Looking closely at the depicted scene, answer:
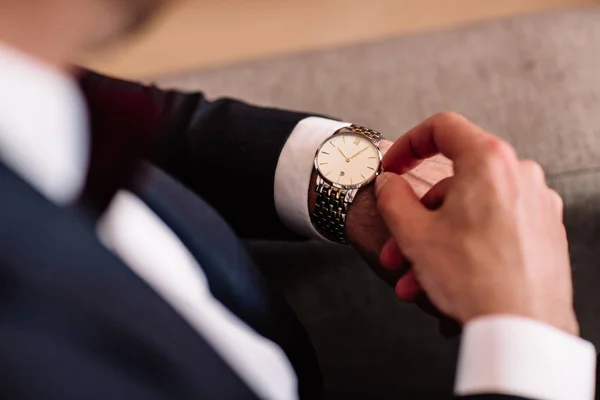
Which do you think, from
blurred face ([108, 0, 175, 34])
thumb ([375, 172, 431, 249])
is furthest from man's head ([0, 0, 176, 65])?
thumb ([375, 172, 431, 249])

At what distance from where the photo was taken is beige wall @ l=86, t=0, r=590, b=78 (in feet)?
4.61

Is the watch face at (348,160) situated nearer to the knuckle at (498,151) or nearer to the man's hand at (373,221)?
the man's hand at (373,221)

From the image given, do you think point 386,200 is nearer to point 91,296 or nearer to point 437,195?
point 437,195

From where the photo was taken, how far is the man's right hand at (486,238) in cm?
40

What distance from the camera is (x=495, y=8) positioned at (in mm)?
1430

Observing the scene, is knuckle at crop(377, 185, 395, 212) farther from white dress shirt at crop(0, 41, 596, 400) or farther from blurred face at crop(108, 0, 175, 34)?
blurred face at crop(108, 0, 175, 34)

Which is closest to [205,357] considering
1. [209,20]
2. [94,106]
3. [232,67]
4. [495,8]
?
[94,106]

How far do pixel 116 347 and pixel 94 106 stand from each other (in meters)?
0.16

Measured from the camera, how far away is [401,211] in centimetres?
46

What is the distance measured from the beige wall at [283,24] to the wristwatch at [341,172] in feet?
2.77

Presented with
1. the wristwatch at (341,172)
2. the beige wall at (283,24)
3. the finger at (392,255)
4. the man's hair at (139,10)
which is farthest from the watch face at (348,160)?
the beige wall at (283,24)

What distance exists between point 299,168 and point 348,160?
56 millimetres

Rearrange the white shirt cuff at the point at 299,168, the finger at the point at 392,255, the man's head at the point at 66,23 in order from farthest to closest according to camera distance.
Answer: the white shirt cuff at the point at 299,168
the finger at the point at 392,255
the man's head at the point at 66,23

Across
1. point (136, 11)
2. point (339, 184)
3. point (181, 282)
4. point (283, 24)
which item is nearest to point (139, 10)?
point (136, 11)
